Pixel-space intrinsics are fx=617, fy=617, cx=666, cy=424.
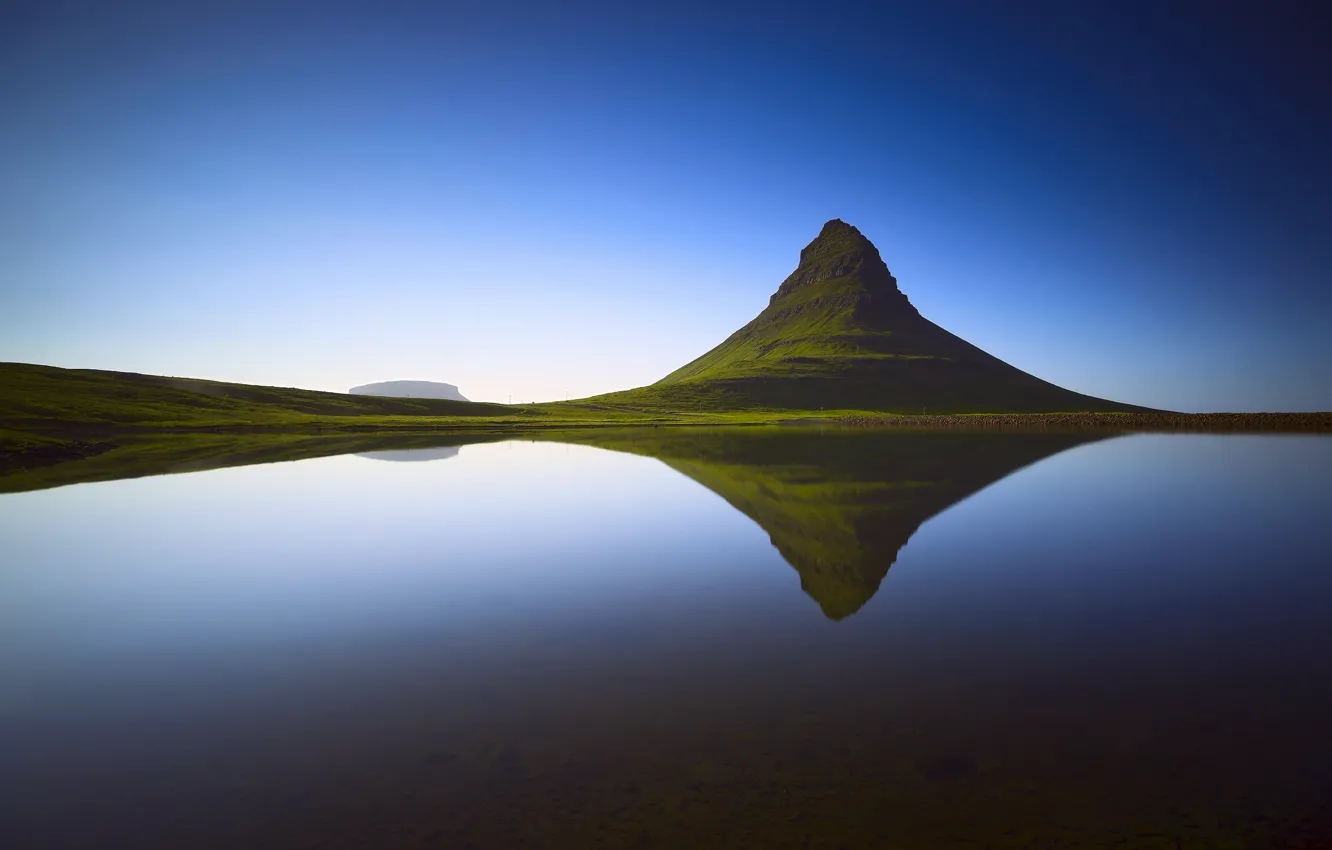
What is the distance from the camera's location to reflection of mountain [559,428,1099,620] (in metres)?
18.7

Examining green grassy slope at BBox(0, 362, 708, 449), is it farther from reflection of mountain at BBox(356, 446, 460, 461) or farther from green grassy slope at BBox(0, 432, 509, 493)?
reflection of mountain at BBox(356, 446, 460, 461)

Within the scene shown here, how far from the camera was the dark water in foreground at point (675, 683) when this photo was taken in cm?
732

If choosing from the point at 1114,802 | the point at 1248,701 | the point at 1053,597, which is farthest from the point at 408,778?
the point at 1053,597

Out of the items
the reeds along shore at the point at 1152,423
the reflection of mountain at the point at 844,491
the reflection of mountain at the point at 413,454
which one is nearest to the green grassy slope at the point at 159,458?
the reflection of mountain at the point at 413,454

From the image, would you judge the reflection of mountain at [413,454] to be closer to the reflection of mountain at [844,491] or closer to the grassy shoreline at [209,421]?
the grassy shoreline at [209,421]

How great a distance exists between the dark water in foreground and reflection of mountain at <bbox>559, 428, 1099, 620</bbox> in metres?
0.26

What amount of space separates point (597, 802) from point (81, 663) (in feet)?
39.6

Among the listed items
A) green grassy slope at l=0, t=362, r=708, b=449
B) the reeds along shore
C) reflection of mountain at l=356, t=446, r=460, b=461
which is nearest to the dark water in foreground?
reflection of mountain at l=356, t=446, r=460, b=461

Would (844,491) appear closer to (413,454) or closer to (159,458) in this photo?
(413,454)

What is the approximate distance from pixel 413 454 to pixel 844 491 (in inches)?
1882

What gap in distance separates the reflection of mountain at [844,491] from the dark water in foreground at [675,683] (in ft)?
0.86

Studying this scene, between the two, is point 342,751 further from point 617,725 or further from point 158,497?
point 158,497

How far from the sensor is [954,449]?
199 feet

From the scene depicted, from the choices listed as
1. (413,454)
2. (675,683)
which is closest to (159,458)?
(413,454)
